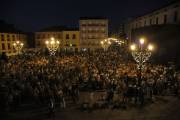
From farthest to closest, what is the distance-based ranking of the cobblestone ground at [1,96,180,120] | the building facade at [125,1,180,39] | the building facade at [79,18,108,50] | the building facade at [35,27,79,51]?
the building facade at [79,18,108,50], the building facade at [35,27,79,51], the building facade at [125,1,180,39], the cobblestone ground at [1,96,180,120]

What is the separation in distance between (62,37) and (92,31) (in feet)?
35.7

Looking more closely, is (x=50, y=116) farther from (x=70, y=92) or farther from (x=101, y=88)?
(x=101, y=88)

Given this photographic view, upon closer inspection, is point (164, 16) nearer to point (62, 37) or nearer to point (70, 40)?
point (70, 40)

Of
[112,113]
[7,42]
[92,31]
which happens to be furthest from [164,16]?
[7,42]

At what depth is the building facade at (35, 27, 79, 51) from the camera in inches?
2793

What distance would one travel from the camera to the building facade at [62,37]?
233 ft

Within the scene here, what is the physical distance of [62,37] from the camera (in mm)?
71188

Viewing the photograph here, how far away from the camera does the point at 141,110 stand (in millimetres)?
14266

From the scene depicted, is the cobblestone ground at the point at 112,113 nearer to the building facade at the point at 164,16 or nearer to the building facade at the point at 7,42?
the building facade at the point at 164,16

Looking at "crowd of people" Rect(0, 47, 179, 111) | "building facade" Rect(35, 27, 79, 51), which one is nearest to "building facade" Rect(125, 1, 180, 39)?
"crowd of people" Rect(0, 47, 179, 111)

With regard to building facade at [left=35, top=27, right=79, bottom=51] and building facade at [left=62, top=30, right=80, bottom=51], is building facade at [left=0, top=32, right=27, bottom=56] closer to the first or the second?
building facade at [left=35, top=27, right=79, bottom=51]

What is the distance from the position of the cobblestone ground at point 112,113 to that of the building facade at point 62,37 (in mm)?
56654

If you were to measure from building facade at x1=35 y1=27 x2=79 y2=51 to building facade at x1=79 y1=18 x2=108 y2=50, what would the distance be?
116 inches

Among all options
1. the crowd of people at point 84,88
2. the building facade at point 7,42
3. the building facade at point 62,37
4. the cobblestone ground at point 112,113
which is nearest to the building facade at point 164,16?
the crowd of people at point 84,88
